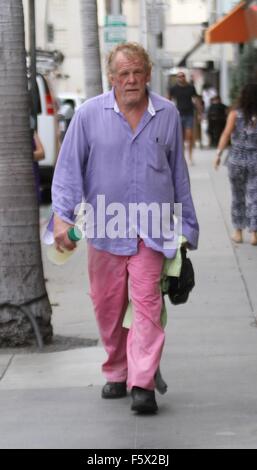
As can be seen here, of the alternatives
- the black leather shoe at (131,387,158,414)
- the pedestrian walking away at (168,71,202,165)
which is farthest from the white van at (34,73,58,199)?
the black leather shoe at (131,387,158,414)

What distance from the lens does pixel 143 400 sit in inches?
237

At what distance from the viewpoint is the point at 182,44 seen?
206 feet

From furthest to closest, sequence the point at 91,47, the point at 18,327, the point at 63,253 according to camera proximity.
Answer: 1. the point at 91,47
2. the point at 18,327
3. the point at 63,253

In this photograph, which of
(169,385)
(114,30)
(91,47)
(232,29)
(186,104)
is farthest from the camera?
(186,104)

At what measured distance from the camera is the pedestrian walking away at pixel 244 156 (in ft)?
39.9

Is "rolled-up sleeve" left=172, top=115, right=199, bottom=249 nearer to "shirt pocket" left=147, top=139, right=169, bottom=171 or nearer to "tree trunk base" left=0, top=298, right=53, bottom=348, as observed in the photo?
"shirt pocket" left=147, top=139, right=169, bottom=171

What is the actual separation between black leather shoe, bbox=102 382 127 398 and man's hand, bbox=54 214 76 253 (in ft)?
2.73

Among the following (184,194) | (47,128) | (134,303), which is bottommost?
(47,128)

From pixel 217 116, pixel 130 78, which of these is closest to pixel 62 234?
pixel 130 78

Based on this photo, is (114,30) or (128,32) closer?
(114,30)

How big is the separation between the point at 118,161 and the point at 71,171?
0.83ft

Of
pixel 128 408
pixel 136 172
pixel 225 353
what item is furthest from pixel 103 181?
pixel 225 353

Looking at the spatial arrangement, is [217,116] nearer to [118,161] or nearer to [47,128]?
[47,128]
